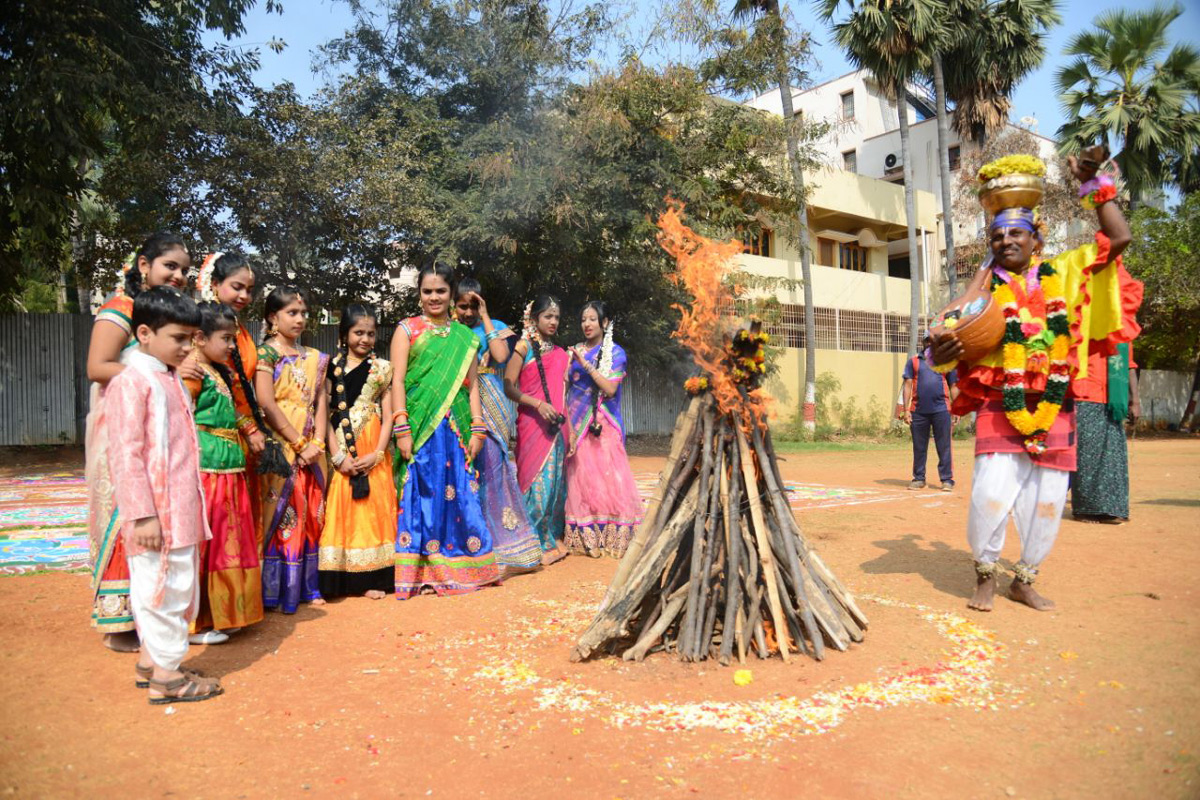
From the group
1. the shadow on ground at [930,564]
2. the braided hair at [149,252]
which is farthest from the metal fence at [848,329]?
the braided hair at [149,252]

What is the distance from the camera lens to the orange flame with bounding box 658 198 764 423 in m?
3.74

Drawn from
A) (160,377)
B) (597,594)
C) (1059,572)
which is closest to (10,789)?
(160,377)

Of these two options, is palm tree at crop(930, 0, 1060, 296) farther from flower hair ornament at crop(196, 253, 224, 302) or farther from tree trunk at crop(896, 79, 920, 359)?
flower hair ornament at crop(196, 253, 224, 302)

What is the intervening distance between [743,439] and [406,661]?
6.20ft

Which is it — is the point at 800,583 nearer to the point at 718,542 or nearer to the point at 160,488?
the point at 718,542

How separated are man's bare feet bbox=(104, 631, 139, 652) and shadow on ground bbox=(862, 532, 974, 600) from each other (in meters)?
4.28

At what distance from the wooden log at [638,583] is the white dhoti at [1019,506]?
5.81 feet

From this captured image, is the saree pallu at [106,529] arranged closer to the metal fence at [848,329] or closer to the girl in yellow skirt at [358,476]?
the girl in yellow skirt at [358,476]

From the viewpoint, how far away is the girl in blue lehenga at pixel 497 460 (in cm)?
551

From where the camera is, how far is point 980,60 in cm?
2084

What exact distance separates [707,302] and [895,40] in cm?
1907

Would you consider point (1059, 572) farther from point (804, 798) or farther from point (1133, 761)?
point (804, 798)

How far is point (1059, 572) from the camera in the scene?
5230mm

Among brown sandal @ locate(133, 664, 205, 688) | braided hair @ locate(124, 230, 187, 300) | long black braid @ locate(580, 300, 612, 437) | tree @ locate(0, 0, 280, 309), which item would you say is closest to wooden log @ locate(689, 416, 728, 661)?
brown sandal @ locate(133, 664, 205, 688)
